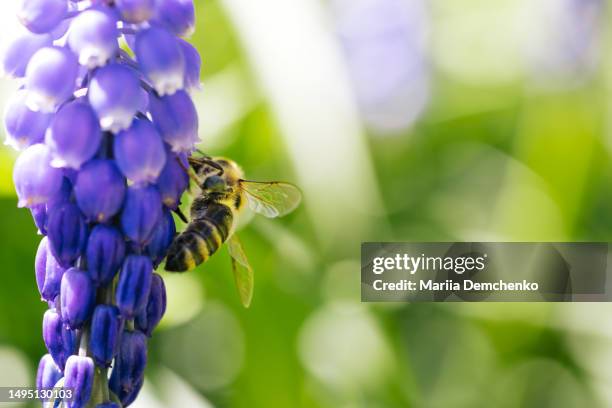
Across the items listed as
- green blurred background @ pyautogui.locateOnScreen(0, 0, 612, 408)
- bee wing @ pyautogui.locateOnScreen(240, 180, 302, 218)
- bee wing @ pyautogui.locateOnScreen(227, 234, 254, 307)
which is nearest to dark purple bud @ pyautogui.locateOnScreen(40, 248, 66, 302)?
bee wing @ pyautogui.locateOnScreen(227, 234, 254, 307)

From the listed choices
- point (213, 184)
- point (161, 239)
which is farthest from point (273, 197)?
point (161, 239)

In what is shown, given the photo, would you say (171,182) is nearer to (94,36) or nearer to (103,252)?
(103,252)

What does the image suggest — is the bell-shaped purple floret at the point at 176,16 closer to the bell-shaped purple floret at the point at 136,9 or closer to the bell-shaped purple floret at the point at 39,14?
the bell-shaped purple floret at the point at 136,9

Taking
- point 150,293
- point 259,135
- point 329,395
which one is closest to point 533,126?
point 259,135

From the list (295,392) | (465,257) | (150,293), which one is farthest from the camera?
(465,257)

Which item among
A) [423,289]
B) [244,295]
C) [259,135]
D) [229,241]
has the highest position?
[259,135]

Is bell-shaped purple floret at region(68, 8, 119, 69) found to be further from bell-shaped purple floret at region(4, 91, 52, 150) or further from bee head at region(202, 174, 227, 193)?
bee head at region(202, 174, 227, 193)

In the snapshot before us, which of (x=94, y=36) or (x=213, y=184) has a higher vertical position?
(x=213, y=184)

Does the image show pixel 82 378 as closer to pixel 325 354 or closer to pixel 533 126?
pixel 325 354
